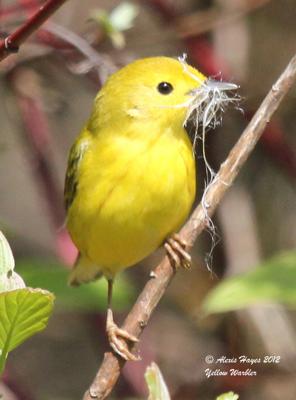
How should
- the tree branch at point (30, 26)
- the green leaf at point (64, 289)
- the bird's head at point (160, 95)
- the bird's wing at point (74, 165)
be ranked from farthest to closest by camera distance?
the green leaf at point (64, 289), the bird's wing at point (74, 165), the bird's head at point (160, 95), the tree branch at point (30, 26)

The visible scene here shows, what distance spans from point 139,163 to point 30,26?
1061mm

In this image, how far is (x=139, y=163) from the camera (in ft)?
7.94

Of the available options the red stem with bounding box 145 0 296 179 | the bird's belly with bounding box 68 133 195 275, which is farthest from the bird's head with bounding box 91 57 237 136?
the red stem with bounding box 145 0 296 179

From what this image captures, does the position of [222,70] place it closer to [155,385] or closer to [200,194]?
[200,194]

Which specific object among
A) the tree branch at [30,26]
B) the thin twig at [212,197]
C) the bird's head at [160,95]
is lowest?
the bird's head at [160,95]

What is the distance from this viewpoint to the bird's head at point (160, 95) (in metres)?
2.34

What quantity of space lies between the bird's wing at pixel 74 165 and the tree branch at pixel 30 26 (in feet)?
4.02

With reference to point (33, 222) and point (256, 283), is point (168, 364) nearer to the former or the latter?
point (33, 222)

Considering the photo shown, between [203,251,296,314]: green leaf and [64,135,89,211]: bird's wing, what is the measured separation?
2.07 ft

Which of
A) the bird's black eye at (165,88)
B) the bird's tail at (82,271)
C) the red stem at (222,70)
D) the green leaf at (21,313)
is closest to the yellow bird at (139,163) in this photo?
the bird's black eye at (165,88)

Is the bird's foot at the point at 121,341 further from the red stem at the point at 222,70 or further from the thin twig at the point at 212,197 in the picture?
the red stem at the point at 222,70

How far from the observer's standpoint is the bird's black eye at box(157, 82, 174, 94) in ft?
7.91

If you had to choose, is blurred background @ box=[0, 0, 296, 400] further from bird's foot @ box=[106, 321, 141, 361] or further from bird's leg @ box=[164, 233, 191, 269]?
bird's leg @ box=[164, 233, 191, 269]

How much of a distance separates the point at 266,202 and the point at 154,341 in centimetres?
92
